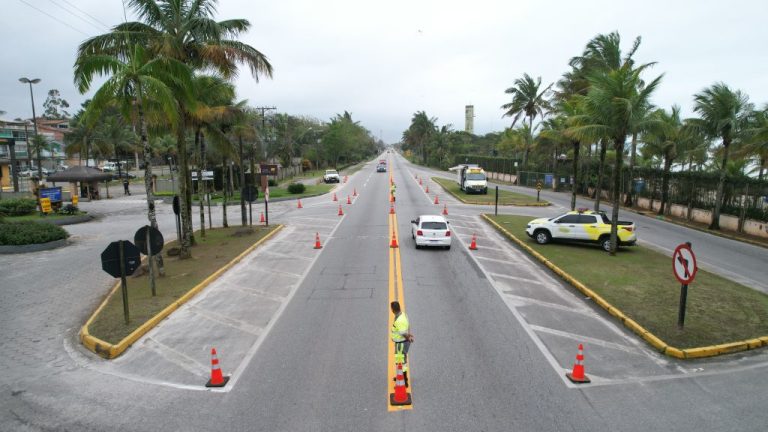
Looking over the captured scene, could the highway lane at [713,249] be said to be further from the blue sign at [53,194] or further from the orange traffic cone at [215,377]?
the blue sign at [53,194]

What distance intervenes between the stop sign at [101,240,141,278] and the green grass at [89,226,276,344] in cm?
126

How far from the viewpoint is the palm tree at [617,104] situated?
16.5 m

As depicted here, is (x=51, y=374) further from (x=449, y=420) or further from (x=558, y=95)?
(x=558, y=95)

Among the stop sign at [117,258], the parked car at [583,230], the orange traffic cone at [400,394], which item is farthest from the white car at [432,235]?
the orange traffic cone at [400,394]

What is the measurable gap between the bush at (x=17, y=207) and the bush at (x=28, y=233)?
10.1m

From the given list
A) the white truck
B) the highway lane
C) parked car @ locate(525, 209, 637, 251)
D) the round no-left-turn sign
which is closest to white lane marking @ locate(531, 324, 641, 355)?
the round no-left-turn sign

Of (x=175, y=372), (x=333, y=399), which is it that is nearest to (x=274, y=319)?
(x=175, y=372)

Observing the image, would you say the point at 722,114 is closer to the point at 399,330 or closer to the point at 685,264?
the point at 685,264

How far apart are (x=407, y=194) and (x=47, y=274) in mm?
30993

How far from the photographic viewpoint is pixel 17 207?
29703 mm

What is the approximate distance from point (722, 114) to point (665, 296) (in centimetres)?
1624

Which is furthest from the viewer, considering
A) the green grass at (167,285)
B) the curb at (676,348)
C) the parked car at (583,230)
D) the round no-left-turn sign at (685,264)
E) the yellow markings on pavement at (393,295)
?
the parked car at (583,230)

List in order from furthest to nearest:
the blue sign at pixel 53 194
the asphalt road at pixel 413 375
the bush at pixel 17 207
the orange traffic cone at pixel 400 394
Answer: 1. the blue sign at pixel 53 194
2. the bush at pixel 17 207
3. the orange traffic cone at pixel 400 394
4. the asphalt road at pixel 413 375

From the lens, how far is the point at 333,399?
7.80 meters
